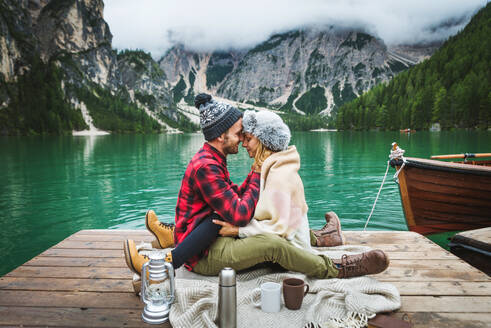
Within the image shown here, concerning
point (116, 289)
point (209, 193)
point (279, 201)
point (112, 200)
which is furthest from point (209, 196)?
point (112, 200)

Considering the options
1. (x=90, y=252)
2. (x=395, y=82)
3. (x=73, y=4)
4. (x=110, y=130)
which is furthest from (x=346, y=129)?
(x=73, y=4)

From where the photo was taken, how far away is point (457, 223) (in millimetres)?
8188

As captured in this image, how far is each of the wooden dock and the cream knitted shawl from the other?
49.5 inches

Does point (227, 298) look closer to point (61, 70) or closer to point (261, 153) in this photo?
point (261, 153)

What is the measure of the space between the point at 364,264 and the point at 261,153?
5.30 ft

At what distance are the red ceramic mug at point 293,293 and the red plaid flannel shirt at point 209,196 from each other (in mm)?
766

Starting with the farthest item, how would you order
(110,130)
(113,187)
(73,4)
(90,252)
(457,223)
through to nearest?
1. (73,4)
2. (110,130)
3. (113,187)
4. (457,223)
5. (90,252)

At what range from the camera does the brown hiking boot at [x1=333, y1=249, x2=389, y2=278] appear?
3.69 m

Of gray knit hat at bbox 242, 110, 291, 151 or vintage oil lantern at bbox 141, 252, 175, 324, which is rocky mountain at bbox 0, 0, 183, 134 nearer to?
gray knit hat at bbox 242, 110, 291, 151

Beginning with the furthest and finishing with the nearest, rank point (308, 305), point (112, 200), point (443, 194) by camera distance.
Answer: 1. point (112, 200)
2. point (443, 194)
3. point (308, 305)

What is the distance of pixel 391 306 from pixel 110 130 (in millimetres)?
162564

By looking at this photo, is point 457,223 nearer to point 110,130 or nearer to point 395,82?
point 395,82

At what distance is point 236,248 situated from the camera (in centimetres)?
371

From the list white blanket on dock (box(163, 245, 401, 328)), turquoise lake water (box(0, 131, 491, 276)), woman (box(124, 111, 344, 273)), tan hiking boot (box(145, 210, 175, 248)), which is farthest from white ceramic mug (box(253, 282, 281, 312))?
turquoise lake water (box(0, 131, 491, 276))
